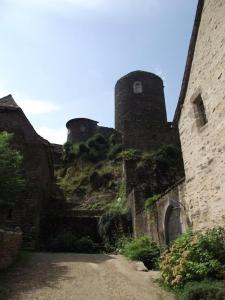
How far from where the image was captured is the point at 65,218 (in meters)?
17.7

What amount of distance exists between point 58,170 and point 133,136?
8.78 m

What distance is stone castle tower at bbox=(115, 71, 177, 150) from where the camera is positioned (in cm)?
2555

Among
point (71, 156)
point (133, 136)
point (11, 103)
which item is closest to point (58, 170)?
point (71, 156)

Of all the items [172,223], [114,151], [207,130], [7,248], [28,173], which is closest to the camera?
[207,130]

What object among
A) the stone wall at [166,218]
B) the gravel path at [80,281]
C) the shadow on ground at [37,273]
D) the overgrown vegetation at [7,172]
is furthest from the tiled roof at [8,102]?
the gravel path at [80,281]

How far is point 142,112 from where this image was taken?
2827 centimetres

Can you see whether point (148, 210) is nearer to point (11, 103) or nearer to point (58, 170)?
point (11, 103)

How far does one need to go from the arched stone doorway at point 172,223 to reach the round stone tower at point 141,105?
14104mm

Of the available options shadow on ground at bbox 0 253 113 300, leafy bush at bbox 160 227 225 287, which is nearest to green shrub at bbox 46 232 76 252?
shadow on ground at bbox 0 253 113 300

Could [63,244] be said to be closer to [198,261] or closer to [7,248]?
[7,248]

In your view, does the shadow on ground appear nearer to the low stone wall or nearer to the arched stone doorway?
the low stone wall

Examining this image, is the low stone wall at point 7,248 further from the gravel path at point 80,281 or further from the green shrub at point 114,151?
the green shrub at point 114,151

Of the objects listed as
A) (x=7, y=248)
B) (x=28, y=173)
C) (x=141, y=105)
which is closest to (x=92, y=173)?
(x=141, y=105)

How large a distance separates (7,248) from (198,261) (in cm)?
542
